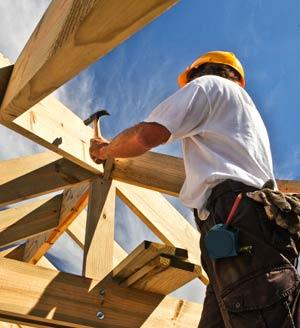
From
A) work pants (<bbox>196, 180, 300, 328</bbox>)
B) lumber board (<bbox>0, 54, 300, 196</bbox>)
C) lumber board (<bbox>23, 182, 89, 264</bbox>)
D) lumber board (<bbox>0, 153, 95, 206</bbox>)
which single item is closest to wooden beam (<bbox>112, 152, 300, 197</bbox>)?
lumber board (<bbox>0, 54, 300, 196</bbox>)

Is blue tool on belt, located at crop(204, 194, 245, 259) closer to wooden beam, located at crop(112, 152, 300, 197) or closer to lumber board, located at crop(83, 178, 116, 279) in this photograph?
lumber board, located at crop(83, 178, 116, 279)

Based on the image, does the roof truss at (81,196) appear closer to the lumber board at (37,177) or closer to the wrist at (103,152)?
the lumber board at (37,177)

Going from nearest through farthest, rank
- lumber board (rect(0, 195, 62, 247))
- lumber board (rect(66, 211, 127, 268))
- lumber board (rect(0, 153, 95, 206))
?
1. lumber board (rect(0, 153, 95, 206))
2. lumber board (rect(0, 195, 62, 247))
3. lumber board (rect(66, 211, 127, 268))

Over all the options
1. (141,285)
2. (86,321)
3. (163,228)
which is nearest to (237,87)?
(141,285)

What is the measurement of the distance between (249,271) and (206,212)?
0.34 m

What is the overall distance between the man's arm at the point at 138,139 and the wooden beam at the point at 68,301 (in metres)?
0.71

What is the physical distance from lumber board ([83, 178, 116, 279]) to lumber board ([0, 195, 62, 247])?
94cm

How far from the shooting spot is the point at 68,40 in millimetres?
1446

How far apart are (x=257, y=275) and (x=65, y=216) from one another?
2.49m

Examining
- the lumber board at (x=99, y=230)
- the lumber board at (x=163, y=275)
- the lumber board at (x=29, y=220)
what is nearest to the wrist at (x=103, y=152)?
the lumber board at (x=163, y=275)

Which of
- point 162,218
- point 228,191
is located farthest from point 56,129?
point 228,191

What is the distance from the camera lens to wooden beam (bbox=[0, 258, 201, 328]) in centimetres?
231

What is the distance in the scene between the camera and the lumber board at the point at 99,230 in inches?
107

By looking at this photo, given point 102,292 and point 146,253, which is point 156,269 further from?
point 102,292
